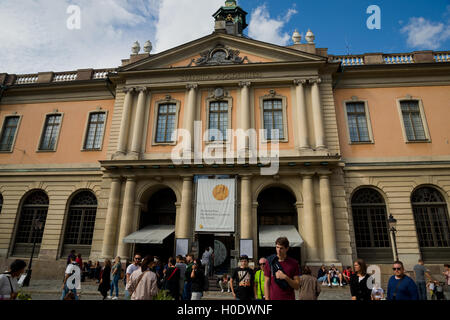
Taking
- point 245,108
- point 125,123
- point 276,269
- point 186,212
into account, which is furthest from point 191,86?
point 276,269

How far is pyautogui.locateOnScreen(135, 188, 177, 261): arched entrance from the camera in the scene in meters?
17.2

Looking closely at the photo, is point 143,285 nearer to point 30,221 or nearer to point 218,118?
point 218,118

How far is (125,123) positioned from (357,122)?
611 inches

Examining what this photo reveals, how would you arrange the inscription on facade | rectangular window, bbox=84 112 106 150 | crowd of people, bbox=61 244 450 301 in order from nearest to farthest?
Answer: crowd of people, bbox=61 244 450 301, the inscription on facade, rectangular window, bbox=84 112 106 150

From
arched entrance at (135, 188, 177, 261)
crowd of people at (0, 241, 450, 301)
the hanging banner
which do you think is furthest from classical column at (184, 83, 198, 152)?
crowd of people at (0, 241, 450, 301)

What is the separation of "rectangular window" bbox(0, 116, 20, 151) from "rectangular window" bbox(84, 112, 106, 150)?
6.21m

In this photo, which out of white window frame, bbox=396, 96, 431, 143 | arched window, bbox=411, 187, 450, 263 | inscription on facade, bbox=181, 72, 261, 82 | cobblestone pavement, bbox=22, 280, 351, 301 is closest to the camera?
cobblestone pavement, bbox=22, 280, 351, 301

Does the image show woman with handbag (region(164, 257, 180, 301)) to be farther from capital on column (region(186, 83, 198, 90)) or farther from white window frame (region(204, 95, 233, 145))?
capital on column (region(186, 83, 198, 90))

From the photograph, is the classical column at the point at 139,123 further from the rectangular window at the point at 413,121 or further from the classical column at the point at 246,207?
the rectangular window at the point at 413,121

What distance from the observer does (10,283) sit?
4855mm

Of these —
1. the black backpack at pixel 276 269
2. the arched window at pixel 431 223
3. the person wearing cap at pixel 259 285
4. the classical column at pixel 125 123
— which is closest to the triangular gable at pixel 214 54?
the classical column at pixel 125 123

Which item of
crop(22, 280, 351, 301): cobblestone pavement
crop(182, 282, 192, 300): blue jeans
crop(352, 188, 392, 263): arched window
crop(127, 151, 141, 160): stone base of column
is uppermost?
crop(127, 151, 141, 160): stone base of column

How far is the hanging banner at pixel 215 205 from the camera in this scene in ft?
50.7

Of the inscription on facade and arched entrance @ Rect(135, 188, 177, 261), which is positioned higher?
the inscription on facade
